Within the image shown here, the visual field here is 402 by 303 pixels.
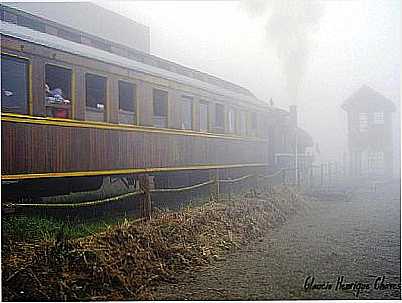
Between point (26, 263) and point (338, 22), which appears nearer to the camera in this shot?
point (26, 263)

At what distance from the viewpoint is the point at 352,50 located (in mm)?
2598

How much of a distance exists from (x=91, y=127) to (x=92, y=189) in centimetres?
32

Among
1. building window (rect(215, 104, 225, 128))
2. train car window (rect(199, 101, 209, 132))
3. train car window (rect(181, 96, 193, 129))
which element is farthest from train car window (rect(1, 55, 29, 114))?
building window (rect(215, 104, 225, 128))

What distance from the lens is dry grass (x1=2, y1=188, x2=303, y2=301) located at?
2154 mm

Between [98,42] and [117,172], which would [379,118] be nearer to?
[117,172]

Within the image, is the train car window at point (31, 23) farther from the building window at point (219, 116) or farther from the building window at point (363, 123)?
the building window at point (363, 123)

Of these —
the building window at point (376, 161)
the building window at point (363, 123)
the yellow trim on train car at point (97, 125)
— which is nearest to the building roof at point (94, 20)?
the yellow trim on train car at point (97, 125)

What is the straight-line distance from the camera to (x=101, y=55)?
97.8 inches

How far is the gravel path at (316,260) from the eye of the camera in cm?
224

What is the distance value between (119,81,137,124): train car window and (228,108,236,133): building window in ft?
2.12

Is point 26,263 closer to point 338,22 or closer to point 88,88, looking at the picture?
point 88,88

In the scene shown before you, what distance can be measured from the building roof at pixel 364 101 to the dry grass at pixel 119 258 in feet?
2.91

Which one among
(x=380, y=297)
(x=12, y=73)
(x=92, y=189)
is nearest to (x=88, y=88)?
(x=12, y=73)

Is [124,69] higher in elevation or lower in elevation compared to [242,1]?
lower
